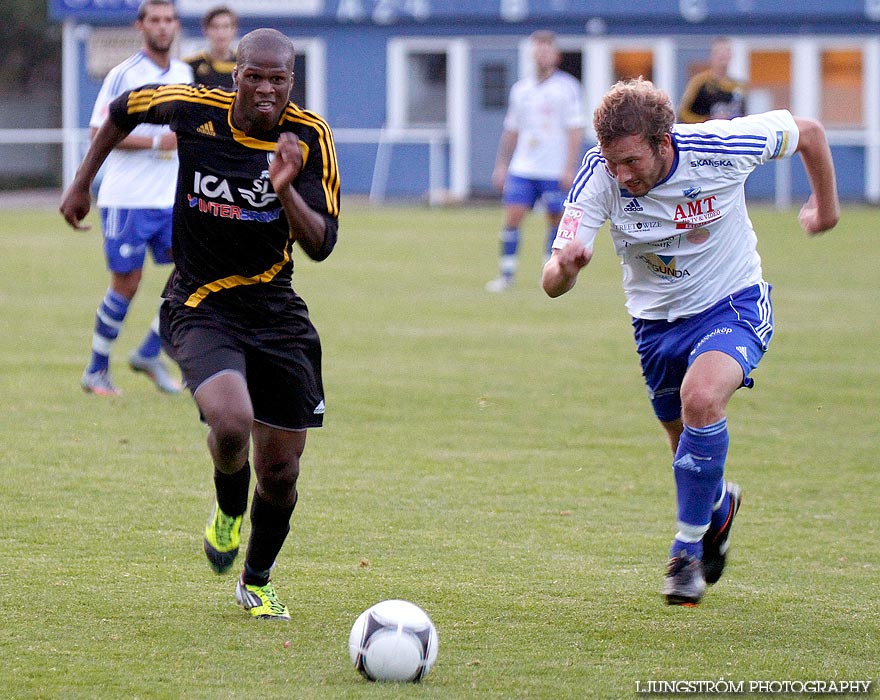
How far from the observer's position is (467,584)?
533cm

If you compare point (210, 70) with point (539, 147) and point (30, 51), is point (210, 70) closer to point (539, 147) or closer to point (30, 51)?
point (539, 147)

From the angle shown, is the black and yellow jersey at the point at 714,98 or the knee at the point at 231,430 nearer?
the knee at the point at 231,430

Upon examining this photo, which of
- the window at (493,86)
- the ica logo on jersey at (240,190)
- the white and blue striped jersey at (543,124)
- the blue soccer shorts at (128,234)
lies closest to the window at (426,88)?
the window at (493,86)

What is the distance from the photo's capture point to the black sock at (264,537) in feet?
16.2

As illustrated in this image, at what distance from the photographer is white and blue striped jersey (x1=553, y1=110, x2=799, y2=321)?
5027 mm

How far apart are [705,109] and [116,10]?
559 inches

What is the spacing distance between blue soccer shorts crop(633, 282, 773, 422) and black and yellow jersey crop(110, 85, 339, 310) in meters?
1.36

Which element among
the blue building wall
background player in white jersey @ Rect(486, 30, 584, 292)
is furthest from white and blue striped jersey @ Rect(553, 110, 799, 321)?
the blue building wall

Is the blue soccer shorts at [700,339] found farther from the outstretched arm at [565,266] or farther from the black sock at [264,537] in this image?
the black sock at [264,537]

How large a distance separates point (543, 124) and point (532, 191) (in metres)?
0.79

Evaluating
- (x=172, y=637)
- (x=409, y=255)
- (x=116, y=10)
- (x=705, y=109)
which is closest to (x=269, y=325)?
(x=172, y=637)

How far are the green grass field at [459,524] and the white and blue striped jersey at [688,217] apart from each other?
1132 mm

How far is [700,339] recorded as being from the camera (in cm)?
516

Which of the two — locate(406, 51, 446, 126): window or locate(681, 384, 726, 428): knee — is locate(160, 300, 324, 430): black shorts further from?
locate(406, 51, 446, 126): window
